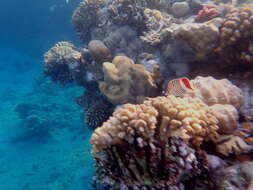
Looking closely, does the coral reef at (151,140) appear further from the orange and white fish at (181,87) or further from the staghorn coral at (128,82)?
Answer: the staghorn coral at (128,82)

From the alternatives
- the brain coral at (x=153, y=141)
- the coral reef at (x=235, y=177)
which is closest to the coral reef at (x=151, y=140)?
the brain coral at (x=153, y=141)

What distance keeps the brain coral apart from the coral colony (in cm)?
1

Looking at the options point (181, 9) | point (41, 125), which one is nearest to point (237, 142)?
point (181, 9)

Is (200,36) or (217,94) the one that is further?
(200,36)

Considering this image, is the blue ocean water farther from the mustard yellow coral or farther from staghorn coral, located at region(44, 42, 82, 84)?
the mustard yellow coral

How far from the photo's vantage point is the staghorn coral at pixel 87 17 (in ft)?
27.5

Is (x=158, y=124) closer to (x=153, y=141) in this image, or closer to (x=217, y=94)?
(x=153, y=141)

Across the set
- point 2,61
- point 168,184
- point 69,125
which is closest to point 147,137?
point 168,184

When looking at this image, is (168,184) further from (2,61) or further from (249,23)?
(2,61)

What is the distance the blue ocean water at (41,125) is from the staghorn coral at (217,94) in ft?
20.1

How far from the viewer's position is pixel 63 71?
29.6 ft

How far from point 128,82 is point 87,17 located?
463cm

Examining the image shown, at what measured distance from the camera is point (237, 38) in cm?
431

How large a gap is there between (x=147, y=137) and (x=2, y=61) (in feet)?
70.1
